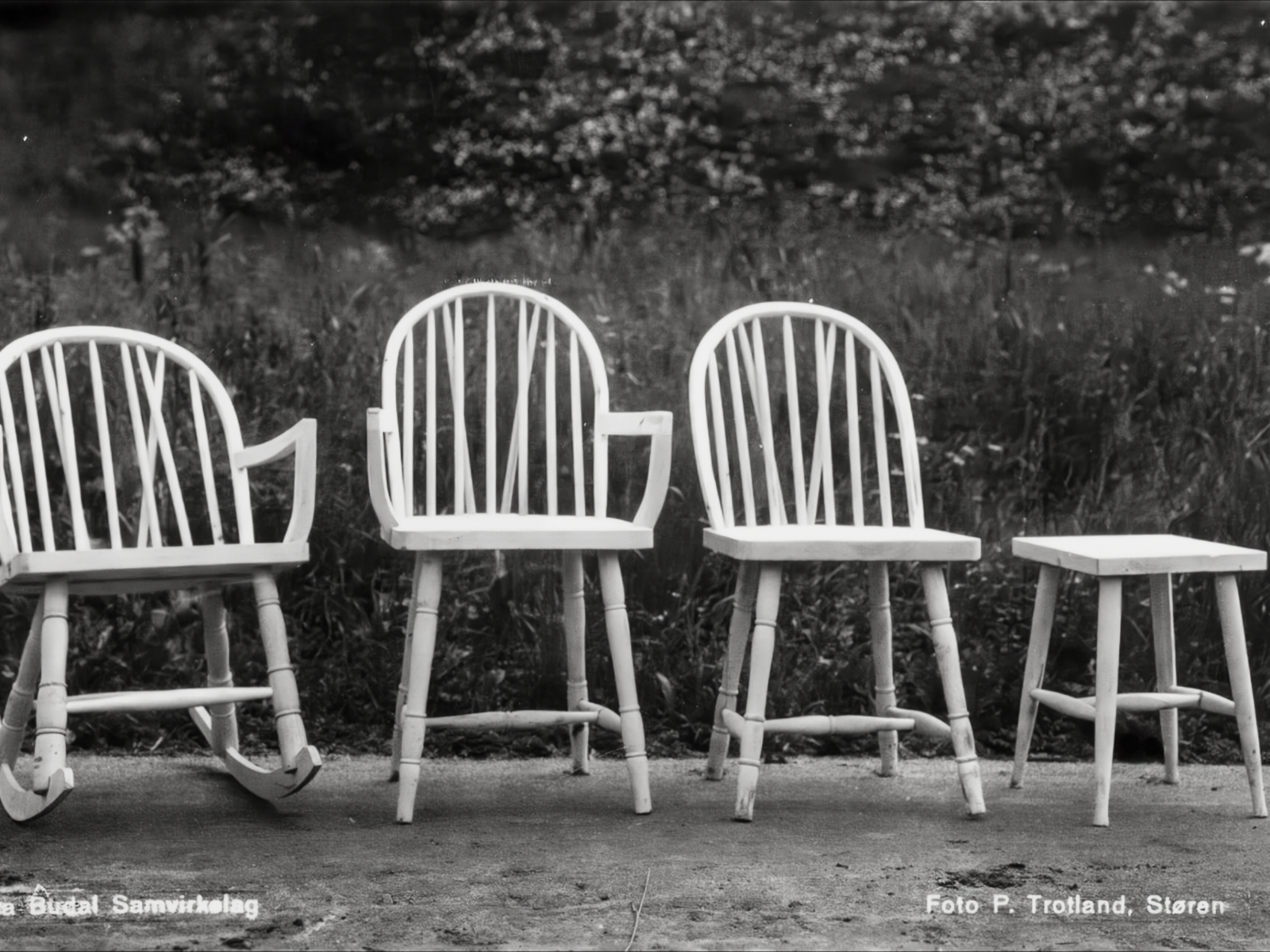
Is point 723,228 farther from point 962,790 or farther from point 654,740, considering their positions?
point 962,790

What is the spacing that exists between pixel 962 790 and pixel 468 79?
2133 mm

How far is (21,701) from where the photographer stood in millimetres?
2613

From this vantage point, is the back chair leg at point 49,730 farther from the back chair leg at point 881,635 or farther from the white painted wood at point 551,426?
the back chair leg at point 881,635

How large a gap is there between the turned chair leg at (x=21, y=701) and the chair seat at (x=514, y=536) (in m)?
0.65

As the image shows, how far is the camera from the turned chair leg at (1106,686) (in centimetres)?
251

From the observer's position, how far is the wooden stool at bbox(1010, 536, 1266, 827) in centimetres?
251

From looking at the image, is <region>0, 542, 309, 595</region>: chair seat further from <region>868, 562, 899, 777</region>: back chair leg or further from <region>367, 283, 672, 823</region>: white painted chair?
<region>868, 562, 899, 777</region>: back chair leg

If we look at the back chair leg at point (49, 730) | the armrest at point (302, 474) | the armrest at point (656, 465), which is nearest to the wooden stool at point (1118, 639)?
the armrest at point (656, 465)

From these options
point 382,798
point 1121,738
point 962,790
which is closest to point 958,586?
point 1121,738

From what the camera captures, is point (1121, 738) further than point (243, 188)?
No

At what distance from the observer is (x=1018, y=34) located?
12.5 feet

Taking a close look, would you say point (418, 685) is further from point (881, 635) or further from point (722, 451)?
point (881, 635)

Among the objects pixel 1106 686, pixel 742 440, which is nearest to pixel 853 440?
pixel 742 440

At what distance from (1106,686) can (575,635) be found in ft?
3.23
